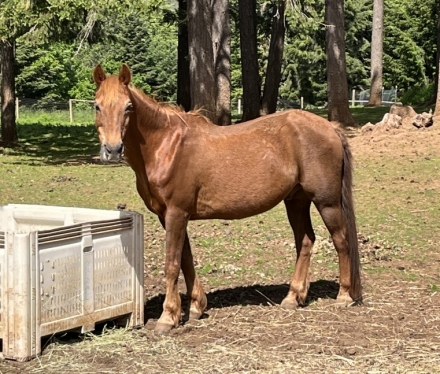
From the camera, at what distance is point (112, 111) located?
5859mm

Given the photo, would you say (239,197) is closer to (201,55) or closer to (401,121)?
(201,55)

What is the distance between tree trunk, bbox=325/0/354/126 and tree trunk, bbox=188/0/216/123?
12.2 feet

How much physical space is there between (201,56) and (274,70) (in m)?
7.46

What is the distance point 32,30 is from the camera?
62.2ft

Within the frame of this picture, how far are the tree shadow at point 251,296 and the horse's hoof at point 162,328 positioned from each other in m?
0.49

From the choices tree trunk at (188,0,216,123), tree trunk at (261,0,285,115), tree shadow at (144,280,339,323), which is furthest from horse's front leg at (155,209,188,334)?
tree trunk at (261,0,285,115)

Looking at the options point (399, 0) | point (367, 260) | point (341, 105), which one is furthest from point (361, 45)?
point (367, 260)

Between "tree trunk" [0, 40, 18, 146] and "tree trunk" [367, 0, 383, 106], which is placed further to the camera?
"tree trunk" [367, 0, 383, 106]

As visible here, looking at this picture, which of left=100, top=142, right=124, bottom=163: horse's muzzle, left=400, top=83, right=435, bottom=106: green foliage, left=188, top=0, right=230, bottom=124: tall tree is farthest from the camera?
left=400, top=83, right=435, bottom=106: green foliage

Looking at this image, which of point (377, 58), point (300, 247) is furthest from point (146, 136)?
point (377, 58)

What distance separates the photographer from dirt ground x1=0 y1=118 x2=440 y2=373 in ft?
17.7

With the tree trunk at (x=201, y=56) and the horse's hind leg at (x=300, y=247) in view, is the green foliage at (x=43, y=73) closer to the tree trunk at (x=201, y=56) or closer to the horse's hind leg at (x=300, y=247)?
the tree trunk at (x=201, y=56)

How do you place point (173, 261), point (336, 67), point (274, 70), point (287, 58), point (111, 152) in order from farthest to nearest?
1. point (287, 58)
2. point (274, 70)
3. point (336, 67)
4. point (173, 261)
5. point (111, 152)

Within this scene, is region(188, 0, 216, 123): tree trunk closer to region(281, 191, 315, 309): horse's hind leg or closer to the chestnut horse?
region(281, 191, 315, 309): horse's hind leg
